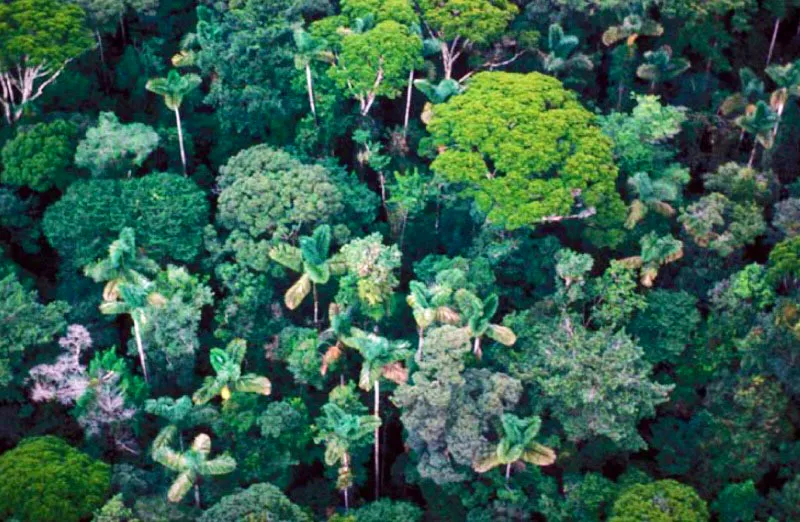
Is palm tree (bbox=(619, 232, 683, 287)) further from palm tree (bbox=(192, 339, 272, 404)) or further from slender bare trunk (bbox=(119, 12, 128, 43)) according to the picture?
slender bare trunk (bbox=(119, 12, 128, 43))

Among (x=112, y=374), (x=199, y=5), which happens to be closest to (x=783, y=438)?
(x=112, y=374)

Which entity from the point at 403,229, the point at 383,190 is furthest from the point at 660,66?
the point at 403,229

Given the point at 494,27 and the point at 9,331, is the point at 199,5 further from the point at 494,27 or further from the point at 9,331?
the point at 9,331

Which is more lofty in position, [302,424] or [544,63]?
[544,63]

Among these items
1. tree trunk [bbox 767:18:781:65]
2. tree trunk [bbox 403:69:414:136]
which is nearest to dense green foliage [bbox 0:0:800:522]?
tree trunk [bbox 403:69:414:136]

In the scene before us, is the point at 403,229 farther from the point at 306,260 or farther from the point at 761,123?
the point at 761,123

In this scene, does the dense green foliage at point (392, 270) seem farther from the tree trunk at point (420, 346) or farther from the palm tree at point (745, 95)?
the tree trunk at point (420, 346)
